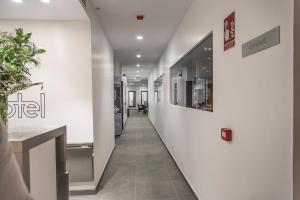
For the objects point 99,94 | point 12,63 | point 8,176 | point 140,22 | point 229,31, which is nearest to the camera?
point 8,176

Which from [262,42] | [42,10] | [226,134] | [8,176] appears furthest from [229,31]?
[42,10]

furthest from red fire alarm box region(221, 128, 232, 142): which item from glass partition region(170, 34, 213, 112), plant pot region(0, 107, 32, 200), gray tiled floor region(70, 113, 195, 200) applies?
plant pot region(0, 107, 32, 200)

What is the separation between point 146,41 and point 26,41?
500 cm

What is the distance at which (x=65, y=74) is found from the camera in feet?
12.0

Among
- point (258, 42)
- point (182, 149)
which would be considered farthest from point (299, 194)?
point (182, 149)

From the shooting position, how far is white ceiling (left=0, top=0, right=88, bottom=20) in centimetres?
297

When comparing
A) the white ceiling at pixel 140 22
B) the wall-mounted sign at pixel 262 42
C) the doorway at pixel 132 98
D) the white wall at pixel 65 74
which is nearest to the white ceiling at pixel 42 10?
the white wall at pixel 65 74

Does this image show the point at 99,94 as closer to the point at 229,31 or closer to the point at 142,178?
the point at 142,178

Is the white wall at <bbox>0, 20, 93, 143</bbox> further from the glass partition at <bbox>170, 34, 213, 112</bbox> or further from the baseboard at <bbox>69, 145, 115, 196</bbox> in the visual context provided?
the glass partition at <bbox>170, 34, 213, 112</bbox>

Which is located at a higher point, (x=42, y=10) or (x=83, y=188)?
(x=42, y=10)

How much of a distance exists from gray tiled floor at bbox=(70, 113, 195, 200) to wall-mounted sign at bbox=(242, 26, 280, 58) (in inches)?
105

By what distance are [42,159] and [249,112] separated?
1.63 meters

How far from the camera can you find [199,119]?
3297 mm

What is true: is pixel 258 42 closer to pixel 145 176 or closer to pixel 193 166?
pixel 193 166
